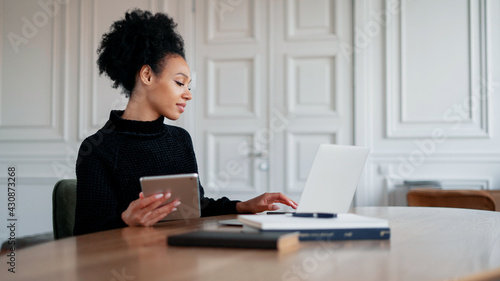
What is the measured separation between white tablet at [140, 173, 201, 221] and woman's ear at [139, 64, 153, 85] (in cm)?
68

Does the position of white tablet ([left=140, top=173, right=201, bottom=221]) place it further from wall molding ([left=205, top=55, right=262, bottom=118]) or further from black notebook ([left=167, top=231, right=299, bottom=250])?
wall molding ([left=205, top=55, right=262, bottom=118])

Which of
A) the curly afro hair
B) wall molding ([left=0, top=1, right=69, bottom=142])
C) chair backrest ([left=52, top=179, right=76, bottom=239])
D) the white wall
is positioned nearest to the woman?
the curly afro hair

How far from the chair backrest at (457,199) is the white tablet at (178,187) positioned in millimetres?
1878

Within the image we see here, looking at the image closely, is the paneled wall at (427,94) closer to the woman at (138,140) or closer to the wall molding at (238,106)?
the wall molding at (238,106)

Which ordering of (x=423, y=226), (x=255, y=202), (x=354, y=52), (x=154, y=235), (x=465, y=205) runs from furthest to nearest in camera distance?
(x=354, y=52) < (x=465, y=205) < (x=255, y=202) < (x=423, y=226) < (x=154, y=235)

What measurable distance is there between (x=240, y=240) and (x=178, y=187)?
0.36 meters

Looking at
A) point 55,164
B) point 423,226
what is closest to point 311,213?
point 423,226

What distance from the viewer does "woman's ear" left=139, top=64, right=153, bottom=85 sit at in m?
2.03

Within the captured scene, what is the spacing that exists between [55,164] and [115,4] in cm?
124

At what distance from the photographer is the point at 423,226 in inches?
58.3

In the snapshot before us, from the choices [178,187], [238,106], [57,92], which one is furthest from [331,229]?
[57,92]

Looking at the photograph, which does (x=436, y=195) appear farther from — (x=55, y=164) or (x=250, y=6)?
(x=55, y=164)

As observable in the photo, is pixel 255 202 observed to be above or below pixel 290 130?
below

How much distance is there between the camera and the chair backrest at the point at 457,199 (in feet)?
9.50
